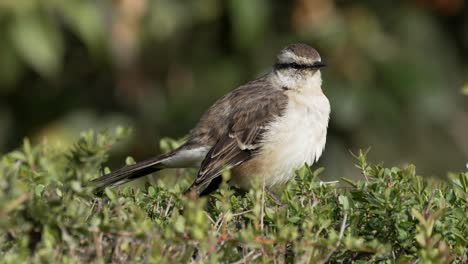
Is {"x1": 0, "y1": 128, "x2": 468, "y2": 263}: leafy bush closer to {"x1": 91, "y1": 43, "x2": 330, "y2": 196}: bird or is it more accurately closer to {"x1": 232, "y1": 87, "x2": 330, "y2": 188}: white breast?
{"x1": 91, "y1": 43, "x2": 330, "y2": 196}: bird

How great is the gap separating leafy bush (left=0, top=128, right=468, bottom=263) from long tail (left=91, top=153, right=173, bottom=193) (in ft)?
2.92

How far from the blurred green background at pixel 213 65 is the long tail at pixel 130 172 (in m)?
2.58

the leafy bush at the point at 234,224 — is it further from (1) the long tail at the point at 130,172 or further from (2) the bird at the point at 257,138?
(2) the bird at the point at 257,138

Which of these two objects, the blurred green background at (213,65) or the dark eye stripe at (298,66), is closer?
the dark eye stripe at (298,66)

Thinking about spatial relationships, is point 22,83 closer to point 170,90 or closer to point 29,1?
point 170,90

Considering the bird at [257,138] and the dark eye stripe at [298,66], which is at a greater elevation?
the dark eye stripe at [298,66]

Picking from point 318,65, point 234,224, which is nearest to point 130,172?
point 234,224

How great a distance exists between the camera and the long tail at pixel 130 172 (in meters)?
5.94

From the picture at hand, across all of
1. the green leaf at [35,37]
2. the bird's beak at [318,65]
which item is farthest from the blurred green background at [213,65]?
the bird's beak at [318,65]

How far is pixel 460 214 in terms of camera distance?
4.50m

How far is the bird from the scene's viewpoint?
21.7 feet

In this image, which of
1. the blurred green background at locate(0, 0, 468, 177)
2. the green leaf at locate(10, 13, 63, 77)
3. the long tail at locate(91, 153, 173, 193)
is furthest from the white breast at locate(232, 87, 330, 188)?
the green leaf at locate(10, 13, 63, 77)

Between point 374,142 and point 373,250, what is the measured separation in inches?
262

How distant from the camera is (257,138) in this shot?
6.84m
